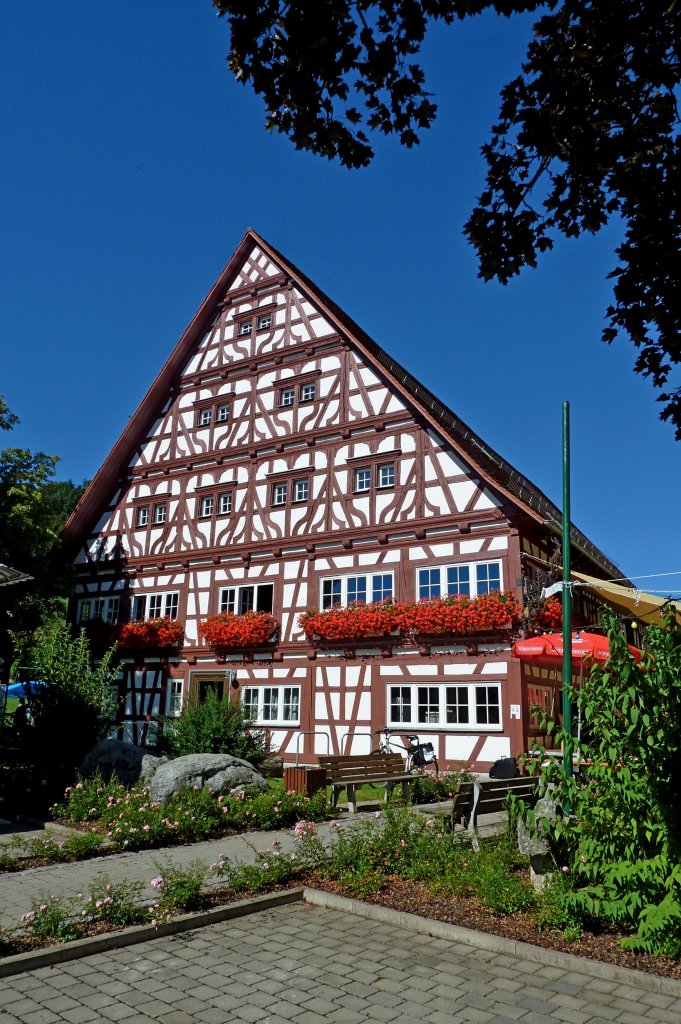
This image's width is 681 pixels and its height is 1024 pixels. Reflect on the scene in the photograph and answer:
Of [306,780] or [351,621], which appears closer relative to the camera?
[306,780]

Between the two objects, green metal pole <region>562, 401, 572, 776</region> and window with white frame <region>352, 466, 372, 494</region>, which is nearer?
green metal pole <region>562, 401, 572, 776</region>

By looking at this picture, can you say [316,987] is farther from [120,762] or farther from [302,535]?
[302,535]

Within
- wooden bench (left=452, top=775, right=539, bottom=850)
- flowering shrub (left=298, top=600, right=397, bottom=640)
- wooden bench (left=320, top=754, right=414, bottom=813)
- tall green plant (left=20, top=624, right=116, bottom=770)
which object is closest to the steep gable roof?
flowering shrub (left=298, top=600, right=397, bottom=640)

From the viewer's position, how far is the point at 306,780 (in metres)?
13.2

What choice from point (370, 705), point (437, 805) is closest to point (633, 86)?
point (437, 805)

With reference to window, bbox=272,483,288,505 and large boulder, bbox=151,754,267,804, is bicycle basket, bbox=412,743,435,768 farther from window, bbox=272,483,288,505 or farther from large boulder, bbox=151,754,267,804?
window, bbox=272,483,288,505

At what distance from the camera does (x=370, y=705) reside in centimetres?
2103

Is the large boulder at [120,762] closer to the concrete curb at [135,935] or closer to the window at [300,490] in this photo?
the concrete curb at [135,935]

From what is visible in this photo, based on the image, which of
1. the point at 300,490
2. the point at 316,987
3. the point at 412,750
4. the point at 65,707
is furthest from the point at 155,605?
the point at 316,987

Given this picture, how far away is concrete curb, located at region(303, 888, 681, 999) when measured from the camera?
5711 millimetres

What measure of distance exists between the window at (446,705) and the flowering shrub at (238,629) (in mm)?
4345

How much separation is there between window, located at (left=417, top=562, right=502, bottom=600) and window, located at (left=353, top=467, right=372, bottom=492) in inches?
123

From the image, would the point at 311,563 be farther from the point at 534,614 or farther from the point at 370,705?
the point at 534,614

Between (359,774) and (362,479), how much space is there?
10.4m
